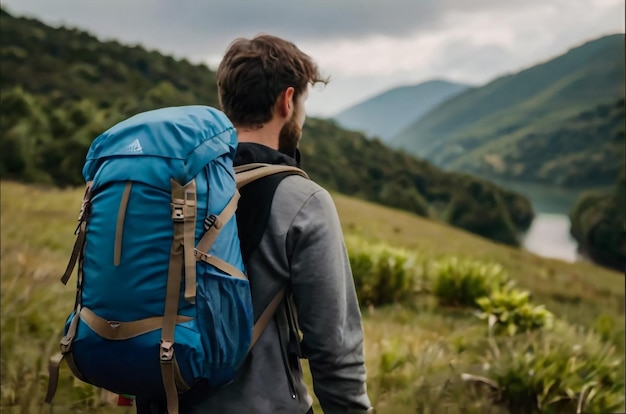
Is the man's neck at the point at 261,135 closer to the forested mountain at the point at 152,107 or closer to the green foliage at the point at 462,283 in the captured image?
the green foliage at the point at 462,283

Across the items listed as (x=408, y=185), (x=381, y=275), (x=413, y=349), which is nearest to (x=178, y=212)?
(x=413, y=349)

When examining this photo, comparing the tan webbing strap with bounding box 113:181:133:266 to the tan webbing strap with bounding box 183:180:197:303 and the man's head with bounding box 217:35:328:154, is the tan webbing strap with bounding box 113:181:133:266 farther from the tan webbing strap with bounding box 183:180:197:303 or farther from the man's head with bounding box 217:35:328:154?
the man's head with bounding box 217:35:328:154

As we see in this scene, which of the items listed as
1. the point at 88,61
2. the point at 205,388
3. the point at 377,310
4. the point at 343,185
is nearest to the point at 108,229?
the point at 205,388

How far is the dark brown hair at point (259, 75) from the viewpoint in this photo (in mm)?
1902

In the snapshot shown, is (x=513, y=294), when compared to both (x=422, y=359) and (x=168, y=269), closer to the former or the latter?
(x=422, y=359)

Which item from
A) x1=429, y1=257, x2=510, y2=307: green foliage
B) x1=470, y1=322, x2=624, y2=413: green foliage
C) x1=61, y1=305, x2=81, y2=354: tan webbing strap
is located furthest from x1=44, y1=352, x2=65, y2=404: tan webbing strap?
x1=429, y1=257, x2=510, y2=307: green foliage

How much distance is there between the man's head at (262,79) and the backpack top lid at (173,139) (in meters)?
0.18

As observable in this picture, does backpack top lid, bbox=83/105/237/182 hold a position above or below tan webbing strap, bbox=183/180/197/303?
above

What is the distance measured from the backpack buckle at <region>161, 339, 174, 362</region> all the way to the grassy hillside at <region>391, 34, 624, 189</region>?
4545 centimetres

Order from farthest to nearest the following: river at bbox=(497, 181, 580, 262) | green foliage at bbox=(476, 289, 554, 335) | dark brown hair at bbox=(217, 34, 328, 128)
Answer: river at bbox=(497, 181, 580, 262)
green foliage at bbox=(476, 289, 554, 335)
dark brown hair at bbox=(217, 34, 328, 128)

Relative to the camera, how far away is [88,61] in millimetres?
40438

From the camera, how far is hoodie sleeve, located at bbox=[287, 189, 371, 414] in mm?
1773

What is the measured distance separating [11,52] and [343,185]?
1767cm

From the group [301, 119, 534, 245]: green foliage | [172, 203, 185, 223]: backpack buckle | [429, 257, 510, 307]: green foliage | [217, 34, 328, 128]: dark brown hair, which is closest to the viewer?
[172, 203, 185, 223]: backpack buckle
